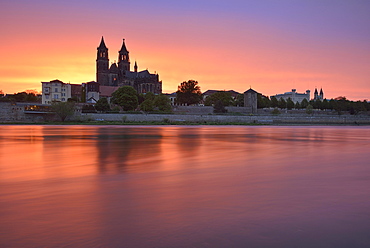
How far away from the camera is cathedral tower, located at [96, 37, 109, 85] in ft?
361

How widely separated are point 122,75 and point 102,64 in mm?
9038

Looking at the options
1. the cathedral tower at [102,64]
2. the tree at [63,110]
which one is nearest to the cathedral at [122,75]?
the cathedral tower at [102,64]

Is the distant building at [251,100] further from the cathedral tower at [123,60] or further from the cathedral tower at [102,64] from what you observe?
the cathedral tower at [102,64]

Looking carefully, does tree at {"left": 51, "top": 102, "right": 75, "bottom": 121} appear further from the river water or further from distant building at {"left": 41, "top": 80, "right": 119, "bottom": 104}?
the river water

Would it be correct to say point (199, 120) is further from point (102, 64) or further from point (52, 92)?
point (102, 64)

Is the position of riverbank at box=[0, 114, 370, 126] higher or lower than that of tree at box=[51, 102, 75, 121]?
lower

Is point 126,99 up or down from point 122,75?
down

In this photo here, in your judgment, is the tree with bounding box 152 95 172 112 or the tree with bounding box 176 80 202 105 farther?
the tree with bounding box 176 80 202 105

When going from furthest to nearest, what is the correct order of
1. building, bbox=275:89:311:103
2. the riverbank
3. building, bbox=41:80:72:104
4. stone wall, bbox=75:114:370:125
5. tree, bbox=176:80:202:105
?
building, bbox=275:89:311:103 < building, bbox=41:80:72:104 < tree, bbox=176:80:202:105 < stone wall, bbox=75:114:370:125 < the riverbank

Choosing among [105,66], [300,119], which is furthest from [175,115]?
[105,66]

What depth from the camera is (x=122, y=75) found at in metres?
107

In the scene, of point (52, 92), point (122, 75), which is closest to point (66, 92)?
point (52, 92)

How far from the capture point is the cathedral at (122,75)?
10138 cm

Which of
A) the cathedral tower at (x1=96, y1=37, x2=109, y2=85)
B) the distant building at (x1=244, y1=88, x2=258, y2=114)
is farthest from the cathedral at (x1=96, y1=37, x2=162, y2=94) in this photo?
the distant building at (x1=244, y1=88, x2=258, y2=114)
